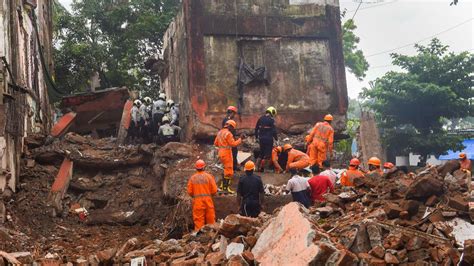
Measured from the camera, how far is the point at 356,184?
952 centimetres

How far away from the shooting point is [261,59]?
54.7ft

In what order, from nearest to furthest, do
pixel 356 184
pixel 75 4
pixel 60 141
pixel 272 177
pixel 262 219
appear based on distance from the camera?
pixel 262 219
pixel 356 184
pixel 272 177
pixel 60 141
pixel 75 4

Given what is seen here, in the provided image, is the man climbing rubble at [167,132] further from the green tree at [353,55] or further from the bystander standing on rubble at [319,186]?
the green tree at [353,55]

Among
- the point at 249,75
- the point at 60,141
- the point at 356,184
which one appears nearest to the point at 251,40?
the point at 249,75

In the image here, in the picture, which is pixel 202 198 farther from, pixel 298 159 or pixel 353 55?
pixel 353 55

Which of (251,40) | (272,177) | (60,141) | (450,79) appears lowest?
(272,177)

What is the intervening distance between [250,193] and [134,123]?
7676 millimetres

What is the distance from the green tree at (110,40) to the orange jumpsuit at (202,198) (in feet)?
49.3

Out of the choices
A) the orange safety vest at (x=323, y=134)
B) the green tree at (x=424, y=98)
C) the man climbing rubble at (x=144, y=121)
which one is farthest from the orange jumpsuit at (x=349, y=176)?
the green tree at (x=424, y=98)

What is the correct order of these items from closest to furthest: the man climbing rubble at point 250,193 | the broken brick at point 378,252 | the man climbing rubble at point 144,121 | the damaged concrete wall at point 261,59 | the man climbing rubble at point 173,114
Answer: the broken brick at point 378,252, the man climbing rubble at point 250,193, the man climbing rubble at point 173,114, the damaged concrete wall at point 261,59, the man climbing rubble at point 144,121

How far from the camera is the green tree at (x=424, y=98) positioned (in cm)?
2006

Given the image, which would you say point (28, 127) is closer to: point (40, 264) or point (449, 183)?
point (40, 264)

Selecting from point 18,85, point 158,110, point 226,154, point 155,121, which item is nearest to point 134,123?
point 155,121

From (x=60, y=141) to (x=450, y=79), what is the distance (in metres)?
13.7
